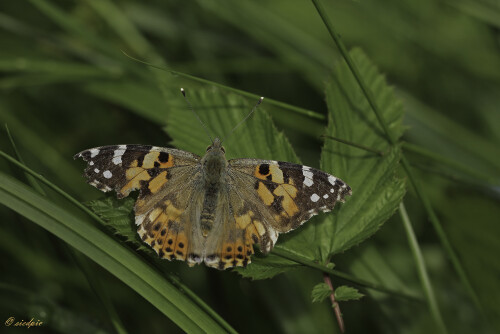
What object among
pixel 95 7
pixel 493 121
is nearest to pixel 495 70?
pixel 493 121

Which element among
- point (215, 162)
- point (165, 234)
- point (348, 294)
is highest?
point (215, 162)

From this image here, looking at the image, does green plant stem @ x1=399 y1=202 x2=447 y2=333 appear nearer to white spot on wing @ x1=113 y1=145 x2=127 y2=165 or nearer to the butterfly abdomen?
the butterfly abdomen

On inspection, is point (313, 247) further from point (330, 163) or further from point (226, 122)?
point (226, 122)

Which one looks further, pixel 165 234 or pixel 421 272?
pixel 421 272

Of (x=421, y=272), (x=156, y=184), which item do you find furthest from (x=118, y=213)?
(x=421, y=272)

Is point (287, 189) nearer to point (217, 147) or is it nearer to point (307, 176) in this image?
point (307, 176)
